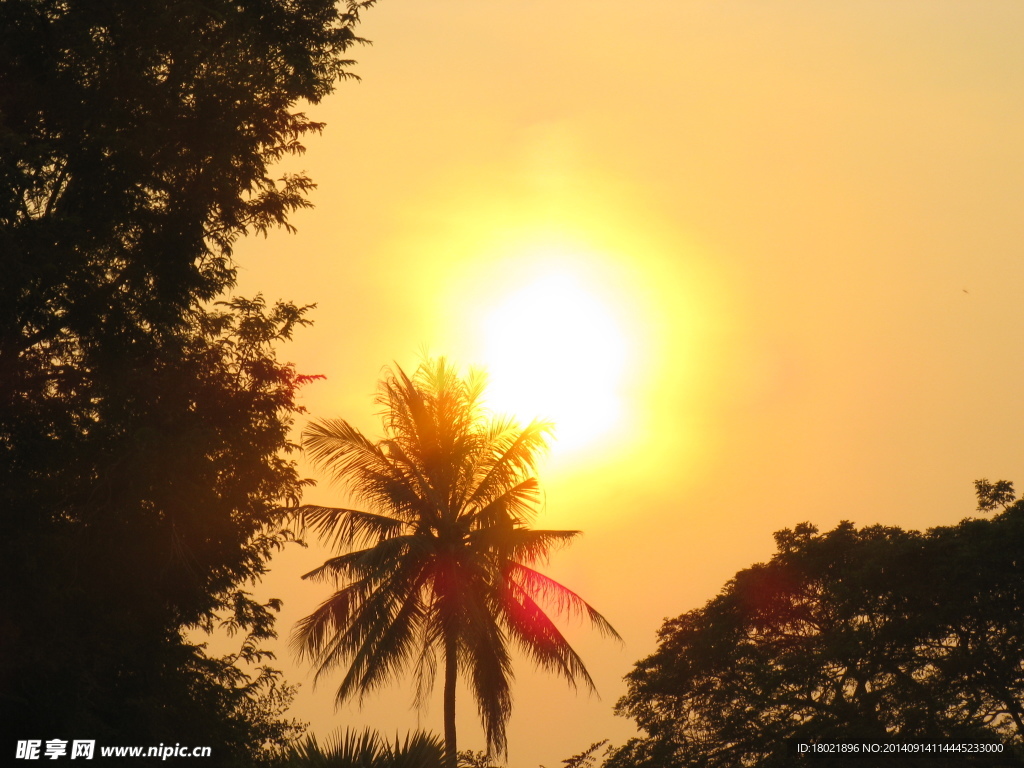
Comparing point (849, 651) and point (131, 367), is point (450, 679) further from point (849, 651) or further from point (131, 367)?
point (131, 367)

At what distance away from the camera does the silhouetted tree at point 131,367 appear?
11602mm

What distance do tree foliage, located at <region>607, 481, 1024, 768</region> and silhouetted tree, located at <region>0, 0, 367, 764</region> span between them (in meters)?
12.8

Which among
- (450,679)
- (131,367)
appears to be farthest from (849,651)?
(131,367)

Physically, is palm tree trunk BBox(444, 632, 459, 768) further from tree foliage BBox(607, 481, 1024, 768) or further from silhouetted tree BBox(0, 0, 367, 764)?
silhouetted tree BBox(0, 0, 367, 764)

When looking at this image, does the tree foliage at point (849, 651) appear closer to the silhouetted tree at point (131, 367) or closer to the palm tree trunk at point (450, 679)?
the palm tree trunk at point (450, 679)

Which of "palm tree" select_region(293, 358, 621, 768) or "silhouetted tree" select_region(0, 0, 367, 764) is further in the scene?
"palm tree" select_region(293, 358, 621, 768)

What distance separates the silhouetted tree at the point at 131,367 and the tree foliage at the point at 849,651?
12822 millimetres

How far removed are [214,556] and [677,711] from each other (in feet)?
48.9

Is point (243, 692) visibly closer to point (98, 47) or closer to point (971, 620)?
point (98, 47)

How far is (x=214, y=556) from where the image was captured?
13.2m

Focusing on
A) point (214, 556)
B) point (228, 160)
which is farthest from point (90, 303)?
point (214, 556)

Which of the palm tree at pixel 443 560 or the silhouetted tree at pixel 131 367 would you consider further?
the palm tree at pixel 443 560

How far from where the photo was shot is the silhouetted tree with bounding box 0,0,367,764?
38.1 ft

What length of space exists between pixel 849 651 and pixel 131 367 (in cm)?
1628
